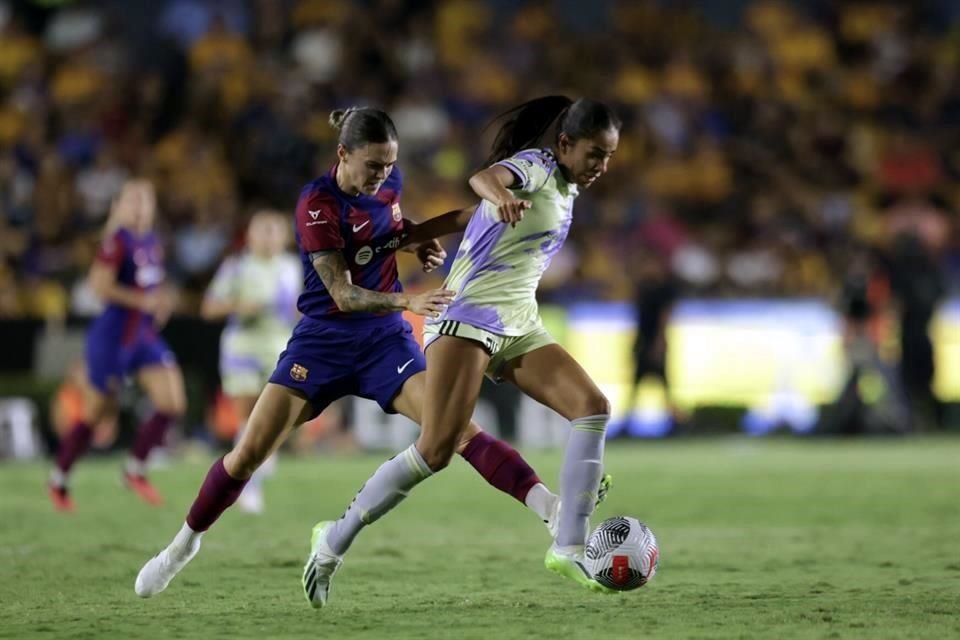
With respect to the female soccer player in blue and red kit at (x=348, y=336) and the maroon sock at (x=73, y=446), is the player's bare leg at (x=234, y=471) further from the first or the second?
the maroon sock at (x=73, y=446)

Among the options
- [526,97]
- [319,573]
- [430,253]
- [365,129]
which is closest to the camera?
[319,573]

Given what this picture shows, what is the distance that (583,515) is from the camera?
296 inches

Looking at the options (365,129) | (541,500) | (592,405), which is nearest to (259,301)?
(541,500)

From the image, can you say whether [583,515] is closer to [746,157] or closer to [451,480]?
[451,480]

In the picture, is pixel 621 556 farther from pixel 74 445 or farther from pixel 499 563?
pixel 74 445

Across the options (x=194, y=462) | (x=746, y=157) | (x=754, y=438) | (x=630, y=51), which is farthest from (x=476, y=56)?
(x=194, y=462)

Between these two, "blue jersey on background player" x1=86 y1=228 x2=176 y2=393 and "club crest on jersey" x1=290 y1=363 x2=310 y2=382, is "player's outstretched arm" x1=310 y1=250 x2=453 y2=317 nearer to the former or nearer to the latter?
"club crest on jersey" x1=290 y1=363 x2=310 y2=382

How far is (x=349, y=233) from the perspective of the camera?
7559mm

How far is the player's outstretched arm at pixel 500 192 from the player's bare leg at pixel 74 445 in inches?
257

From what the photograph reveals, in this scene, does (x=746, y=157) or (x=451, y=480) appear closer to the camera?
(x=451, y=480)

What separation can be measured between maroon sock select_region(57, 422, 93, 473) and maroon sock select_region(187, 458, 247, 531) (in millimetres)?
5243

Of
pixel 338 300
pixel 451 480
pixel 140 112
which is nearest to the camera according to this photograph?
pixel 338 300

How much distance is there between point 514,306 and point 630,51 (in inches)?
661

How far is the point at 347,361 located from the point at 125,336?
5612 mm
